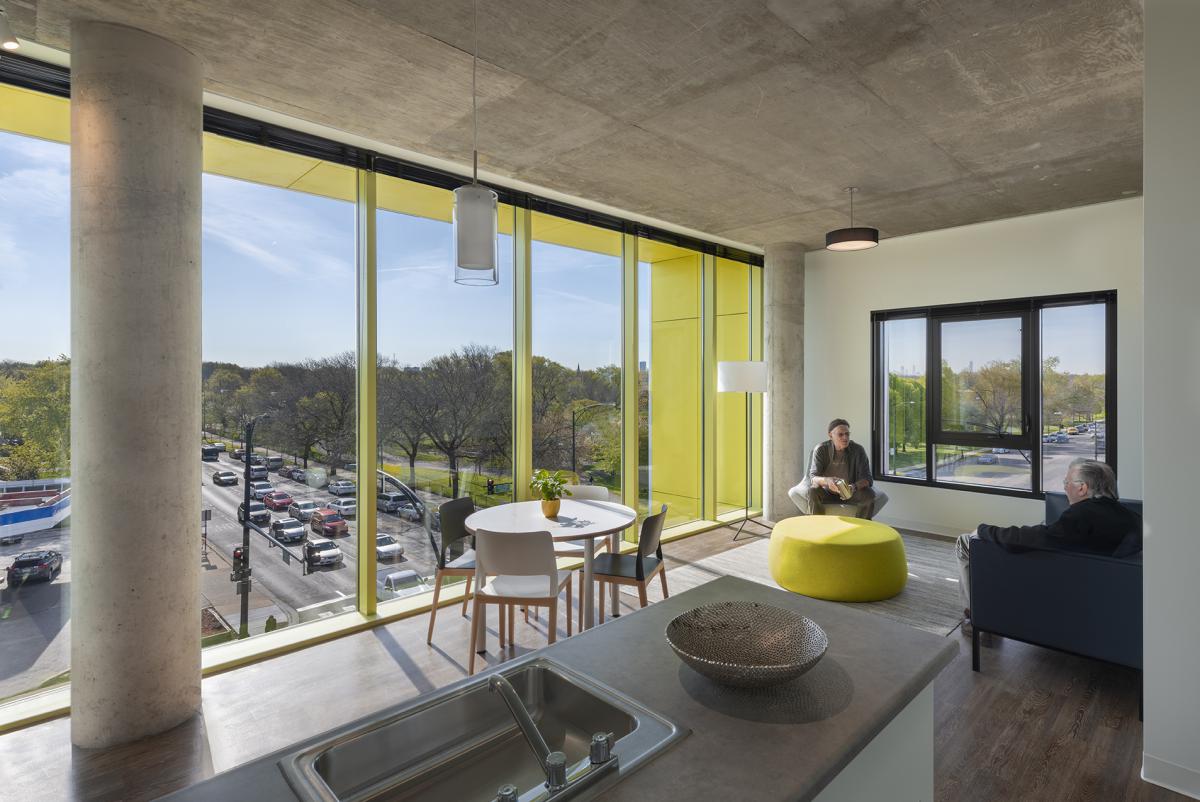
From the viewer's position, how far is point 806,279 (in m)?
7.09

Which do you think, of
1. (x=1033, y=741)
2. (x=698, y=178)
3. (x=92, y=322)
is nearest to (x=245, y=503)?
(x=92, y=322)

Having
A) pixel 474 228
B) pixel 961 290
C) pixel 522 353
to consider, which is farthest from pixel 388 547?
pixel 961 290

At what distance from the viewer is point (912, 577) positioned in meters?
4.81

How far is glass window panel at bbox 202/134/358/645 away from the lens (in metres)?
3.58

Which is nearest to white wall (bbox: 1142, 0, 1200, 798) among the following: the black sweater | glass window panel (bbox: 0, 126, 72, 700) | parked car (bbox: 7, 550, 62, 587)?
the black sweater

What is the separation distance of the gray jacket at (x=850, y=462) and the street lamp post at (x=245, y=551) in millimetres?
4697

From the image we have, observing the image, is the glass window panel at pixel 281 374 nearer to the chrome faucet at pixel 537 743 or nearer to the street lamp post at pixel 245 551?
the street lamp post at pixel 245 551

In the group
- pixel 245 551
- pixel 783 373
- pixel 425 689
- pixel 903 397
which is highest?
pixel 783 373

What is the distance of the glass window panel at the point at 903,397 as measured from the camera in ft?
20.8

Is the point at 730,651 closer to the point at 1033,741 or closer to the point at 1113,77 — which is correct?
the point at 1033,741

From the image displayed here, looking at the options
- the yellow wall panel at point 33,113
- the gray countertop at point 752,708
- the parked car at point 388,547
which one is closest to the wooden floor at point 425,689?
the parked car at point 388,547

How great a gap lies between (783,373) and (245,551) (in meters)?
5.20

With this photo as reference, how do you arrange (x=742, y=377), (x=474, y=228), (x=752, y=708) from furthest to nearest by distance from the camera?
(x=742, y=377)
(x=474, y=228)
(x=752, y=708)

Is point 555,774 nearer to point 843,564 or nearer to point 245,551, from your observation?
point 245,551
